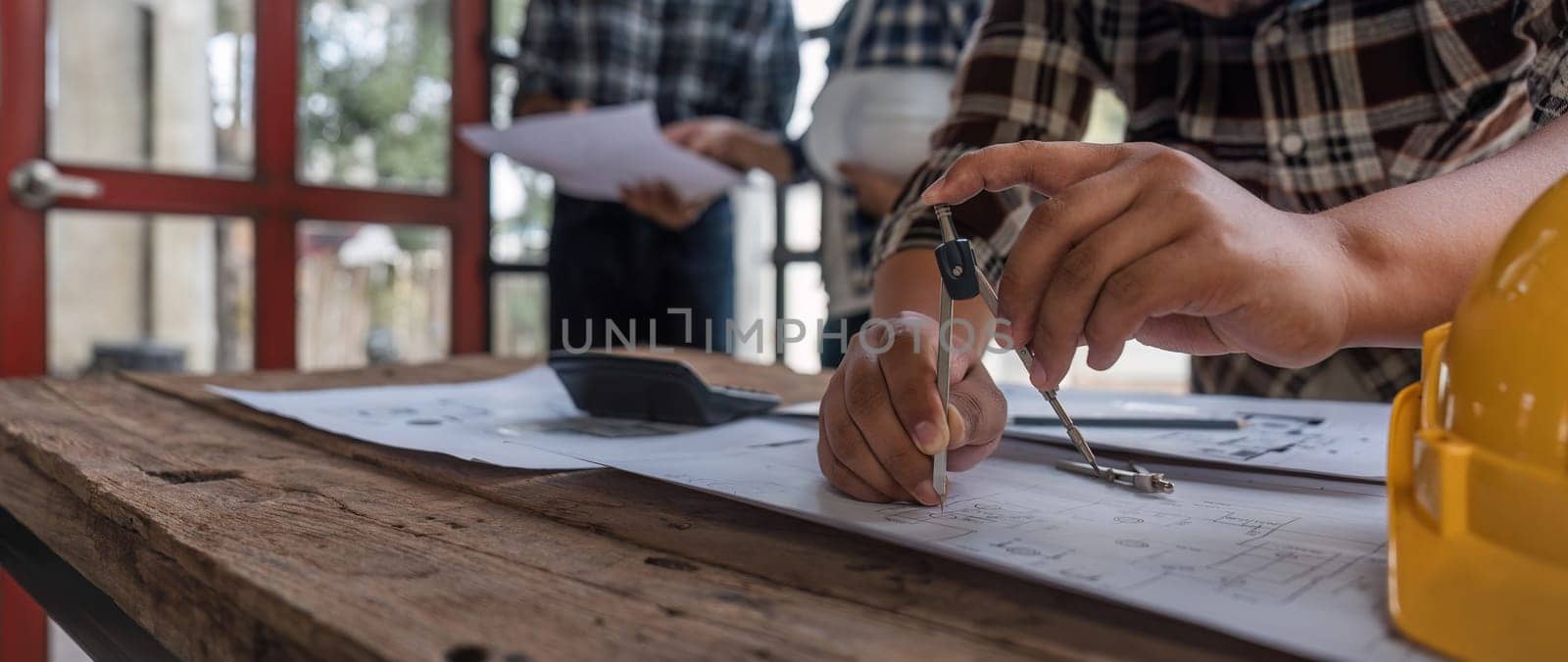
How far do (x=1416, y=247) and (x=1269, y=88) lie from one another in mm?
499

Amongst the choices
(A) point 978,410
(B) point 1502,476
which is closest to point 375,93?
(A) point 978,410

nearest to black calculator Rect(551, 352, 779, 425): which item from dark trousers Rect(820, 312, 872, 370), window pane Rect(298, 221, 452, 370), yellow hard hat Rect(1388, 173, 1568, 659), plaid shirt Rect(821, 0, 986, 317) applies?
plaid shirt Rect(821, 0, 986, 317)

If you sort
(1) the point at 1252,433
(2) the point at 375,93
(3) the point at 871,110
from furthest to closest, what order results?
(2) the point at 375,93, (3) the point at 871,110, (1) the point at 1252,433

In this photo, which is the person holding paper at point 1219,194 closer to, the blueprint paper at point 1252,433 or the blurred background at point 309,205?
the blueprint paper at point 1252,433

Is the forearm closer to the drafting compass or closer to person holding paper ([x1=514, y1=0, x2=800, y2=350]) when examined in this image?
the drafting compass

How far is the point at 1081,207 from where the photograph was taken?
45 cm

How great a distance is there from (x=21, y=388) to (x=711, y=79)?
1.33 meters

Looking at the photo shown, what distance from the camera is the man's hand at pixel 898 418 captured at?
49cm

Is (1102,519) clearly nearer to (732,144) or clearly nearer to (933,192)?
(933,192)

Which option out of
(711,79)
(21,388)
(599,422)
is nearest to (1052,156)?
(599,422)

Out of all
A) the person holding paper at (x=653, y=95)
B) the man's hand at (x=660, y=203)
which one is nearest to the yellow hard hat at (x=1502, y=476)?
the man's hand at (x=660, y=203)

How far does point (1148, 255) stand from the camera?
0.45 meters

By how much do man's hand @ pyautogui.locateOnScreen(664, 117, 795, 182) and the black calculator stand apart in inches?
32.5

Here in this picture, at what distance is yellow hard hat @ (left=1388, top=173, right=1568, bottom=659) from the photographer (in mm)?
289
